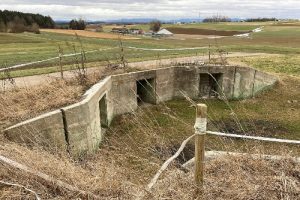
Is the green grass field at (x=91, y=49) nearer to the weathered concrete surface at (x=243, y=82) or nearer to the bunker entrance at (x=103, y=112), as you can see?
the bunker entrance at (x=103, y=112)

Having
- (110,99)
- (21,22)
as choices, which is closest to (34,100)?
(110,99)

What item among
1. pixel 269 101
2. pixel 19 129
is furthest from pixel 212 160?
pixel 269 101

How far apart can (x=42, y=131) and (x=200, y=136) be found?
14.1 ft

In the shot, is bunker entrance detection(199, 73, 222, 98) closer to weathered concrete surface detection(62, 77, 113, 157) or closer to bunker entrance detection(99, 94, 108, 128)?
bunker entrance detection(99, 94, 108, 128)

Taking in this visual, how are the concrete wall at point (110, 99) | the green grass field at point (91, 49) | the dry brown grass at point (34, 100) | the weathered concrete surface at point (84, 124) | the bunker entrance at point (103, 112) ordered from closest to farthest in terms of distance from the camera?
the concrete wall at point (110, 99) → the dry brown grass at point (34, 100) → the weathered concrete surface at point (84, 124) → the bunker entrance at point (103, 112) → the green grass field at point (91, 49)

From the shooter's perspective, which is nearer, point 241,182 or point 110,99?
point 241,182

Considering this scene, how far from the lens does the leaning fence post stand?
11.7ft

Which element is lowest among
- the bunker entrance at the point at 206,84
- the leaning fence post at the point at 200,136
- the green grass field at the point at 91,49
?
the bunker entrance at the point at 206,84

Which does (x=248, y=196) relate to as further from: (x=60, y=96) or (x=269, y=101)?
(x=269, y=101)

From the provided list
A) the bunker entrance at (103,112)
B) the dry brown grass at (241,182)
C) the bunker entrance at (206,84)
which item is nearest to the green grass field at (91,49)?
the bunker entrance at (103,112)

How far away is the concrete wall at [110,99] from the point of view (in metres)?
6.98

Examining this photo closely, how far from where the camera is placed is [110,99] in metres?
12.5

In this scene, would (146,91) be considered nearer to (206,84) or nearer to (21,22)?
(206,84)

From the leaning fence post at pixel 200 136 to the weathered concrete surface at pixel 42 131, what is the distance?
2.90 m
